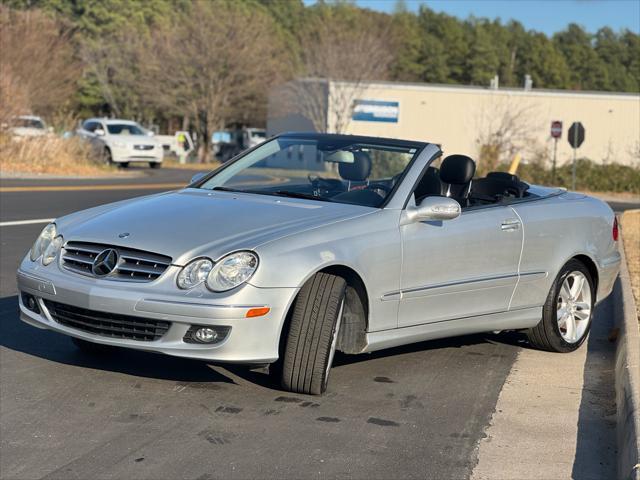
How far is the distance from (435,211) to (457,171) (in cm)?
75

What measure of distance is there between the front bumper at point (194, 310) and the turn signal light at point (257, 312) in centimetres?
2

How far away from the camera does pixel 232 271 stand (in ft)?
17.5

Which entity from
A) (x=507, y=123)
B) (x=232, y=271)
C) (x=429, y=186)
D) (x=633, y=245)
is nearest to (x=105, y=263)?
(x=232, y=271)

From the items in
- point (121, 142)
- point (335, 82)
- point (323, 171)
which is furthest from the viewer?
point (335, 82)

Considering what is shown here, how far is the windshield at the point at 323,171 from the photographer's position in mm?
6566

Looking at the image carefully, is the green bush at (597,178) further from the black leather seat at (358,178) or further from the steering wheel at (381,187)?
the steering wheel at (381,187)

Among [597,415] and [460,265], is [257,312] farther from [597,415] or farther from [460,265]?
[597,415]

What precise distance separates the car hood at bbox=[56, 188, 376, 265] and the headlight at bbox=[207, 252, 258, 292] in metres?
0.04

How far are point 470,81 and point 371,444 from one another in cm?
10137

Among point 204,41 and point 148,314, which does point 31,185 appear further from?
point 204,41

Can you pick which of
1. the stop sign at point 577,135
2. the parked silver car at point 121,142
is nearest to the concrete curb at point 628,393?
the parked silver car at point 121,142

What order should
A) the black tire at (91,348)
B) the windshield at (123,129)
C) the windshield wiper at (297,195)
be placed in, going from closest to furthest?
the black tire at (91,348)
the windshield wiper at (297,195)
the windshield at (123,129)

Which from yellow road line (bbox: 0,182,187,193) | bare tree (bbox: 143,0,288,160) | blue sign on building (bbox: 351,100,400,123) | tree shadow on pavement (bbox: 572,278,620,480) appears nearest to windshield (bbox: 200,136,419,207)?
tree shadow on pavement (bbox: 572,278,620,480)

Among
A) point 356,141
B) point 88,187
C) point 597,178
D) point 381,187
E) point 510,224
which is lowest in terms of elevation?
point 597,178
